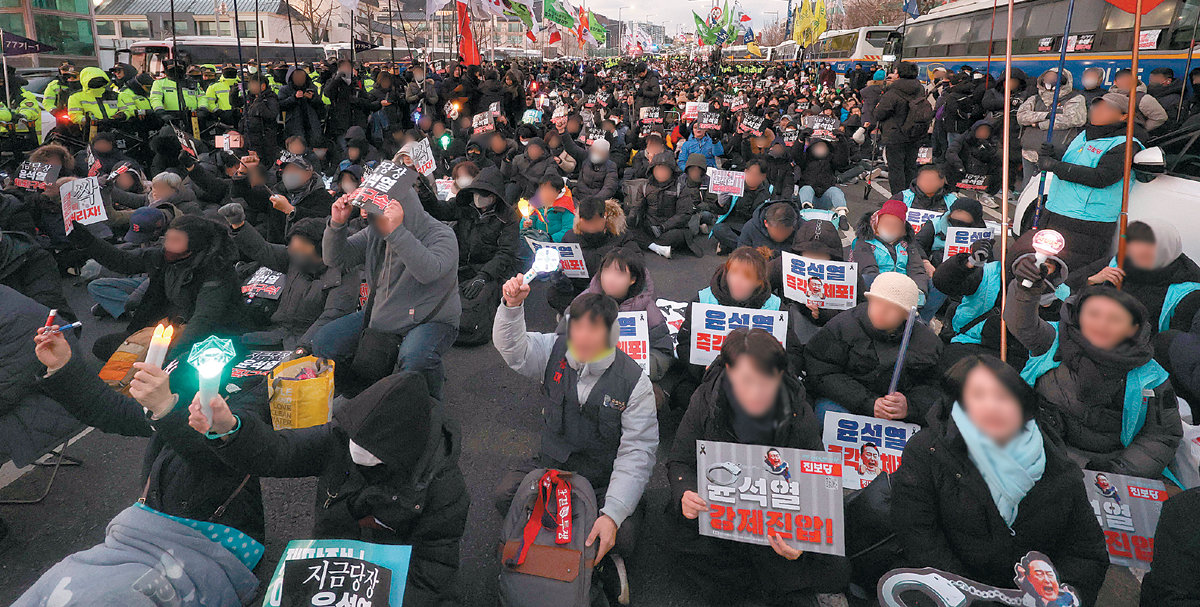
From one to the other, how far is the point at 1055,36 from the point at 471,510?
1420 cm

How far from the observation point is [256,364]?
164 inches

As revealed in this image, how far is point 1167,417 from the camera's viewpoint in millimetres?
2951

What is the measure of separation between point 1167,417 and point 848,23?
64605mm

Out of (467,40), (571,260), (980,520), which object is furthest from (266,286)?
(467,40)

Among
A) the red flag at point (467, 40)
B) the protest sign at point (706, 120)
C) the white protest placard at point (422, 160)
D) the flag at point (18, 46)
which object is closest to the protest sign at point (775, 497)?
the white protest placard at point (422, 160)

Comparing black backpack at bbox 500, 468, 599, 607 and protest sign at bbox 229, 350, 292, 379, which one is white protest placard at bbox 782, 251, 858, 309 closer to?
black backpack at bbox 500, 468, 599, 607

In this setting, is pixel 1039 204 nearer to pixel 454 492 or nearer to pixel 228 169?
pixel 454 492

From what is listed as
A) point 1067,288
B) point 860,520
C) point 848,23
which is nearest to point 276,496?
point 860,520

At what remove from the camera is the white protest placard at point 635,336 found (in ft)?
12.8

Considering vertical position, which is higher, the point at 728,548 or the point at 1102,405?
the point at 1102,405

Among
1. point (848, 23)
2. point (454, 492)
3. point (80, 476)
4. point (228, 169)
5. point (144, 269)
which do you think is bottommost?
point (80, 476)

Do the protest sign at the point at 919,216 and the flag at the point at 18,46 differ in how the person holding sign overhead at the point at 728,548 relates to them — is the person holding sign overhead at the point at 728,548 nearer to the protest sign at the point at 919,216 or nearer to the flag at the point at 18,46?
the protest sign at the point at 919,216

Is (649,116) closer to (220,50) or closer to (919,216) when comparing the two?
(919,216)

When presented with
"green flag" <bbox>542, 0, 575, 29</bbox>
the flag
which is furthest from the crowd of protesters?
"green flag" <bbox>542, 0, 575, 29</bbox>
